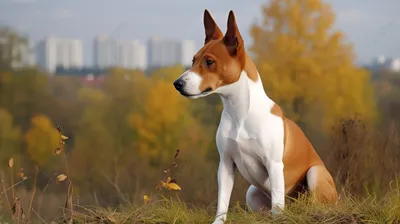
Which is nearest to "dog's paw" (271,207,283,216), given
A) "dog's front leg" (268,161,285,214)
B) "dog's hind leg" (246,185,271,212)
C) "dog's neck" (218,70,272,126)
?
"dog's front leg" (268,161,285,214)

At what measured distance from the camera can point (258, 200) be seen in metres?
4.40

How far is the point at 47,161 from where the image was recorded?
15.4m

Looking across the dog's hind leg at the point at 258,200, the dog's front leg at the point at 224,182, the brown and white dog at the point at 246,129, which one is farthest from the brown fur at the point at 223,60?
the dog's hind leg at the point at 258,200

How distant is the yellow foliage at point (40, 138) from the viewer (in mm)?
15898

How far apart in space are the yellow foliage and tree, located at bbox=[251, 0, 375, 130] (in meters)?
5.92

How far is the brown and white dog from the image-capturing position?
3.75 metres

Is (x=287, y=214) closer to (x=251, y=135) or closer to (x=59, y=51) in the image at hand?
(x=251, y=135)

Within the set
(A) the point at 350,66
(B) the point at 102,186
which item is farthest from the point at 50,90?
(A) the point at 350,66

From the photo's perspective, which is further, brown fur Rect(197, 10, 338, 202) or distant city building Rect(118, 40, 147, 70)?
Answer: distant city building Rect(118, 40, 147, 70)

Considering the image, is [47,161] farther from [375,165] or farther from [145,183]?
[375,165]

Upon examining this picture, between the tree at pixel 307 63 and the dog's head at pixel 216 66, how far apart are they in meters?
9.78

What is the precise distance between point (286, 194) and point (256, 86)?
83 cm

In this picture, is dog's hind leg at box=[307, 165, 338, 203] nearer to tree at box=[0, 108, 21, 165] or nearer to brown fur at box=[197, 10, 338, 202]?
brown fur at box=[197, 10, 338, 202]

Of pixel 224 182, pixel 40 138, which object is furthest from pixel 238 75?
pixel 40 138
